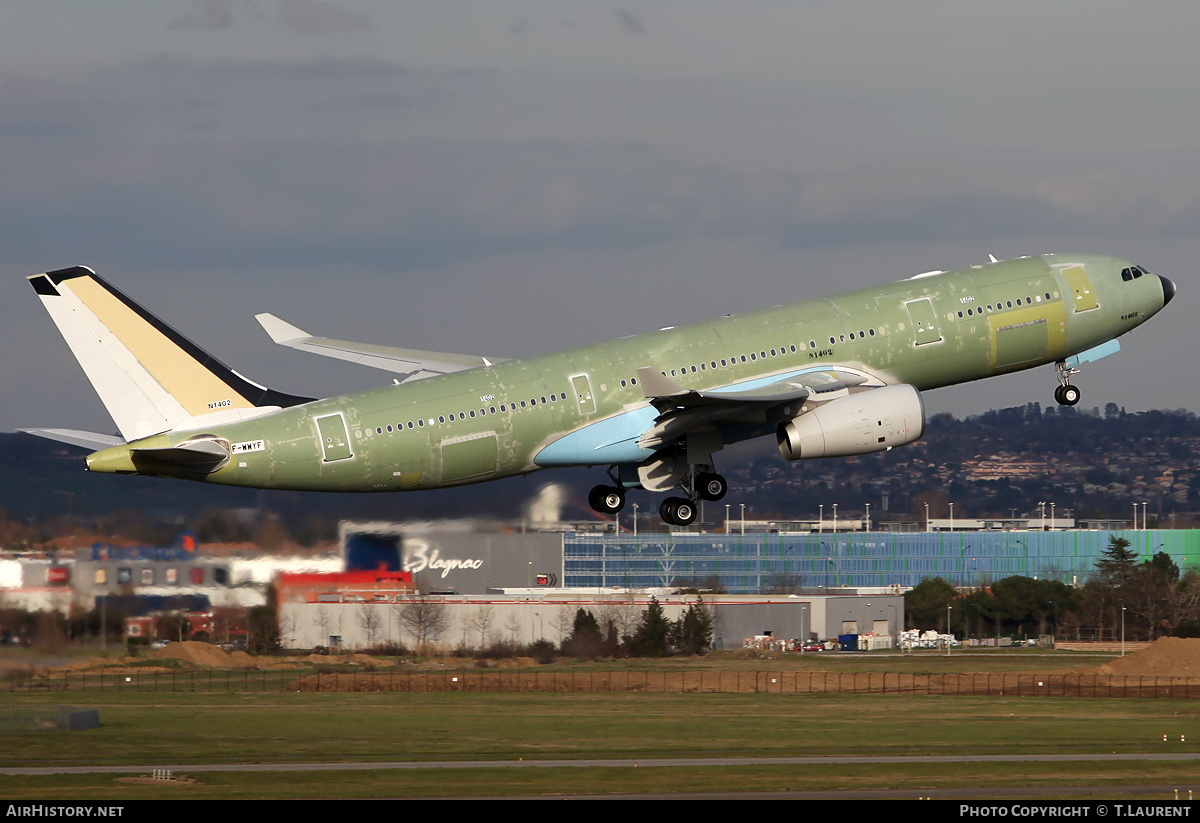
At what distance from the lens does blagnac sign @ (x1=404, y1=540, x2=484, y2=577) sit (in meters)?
51.8

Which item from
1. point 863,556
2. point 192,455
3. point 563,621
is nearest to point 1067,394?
point 192,455

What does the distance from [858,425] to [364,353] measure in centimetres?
1657

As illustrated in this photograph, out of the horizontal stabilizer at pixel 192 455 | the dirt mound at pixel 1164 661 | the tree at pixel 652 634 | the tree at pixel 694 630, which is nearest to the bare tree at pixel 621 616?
the tree at pixel 652 634

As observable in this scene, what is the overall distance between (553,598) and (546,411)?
4404cm

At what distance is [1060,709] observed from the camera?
79688mm

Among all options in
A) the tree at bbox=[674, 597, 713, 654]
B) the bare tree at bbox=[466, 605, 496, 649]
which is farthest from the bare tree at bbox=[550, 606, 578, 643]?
the tree at bbox=[674, 597, 713, 654]

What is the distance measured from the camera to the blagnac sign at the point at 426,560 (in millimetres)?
51750

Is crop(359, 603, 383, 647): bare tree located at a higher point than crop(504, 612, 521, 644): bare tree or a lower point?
higher

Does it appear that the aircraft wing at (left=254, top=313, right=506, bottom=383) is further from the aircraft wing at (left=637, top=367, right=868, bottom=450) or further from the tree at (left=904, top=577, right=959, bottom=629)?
the tree at (left=904, top=577, right=959, bottom=629)

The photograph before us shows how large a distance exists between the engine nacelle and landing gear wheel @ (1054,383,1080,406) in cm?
802

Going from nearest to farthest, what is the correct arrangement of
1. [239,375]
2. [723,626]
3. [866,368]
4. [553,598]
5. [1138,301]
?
[239,375] < [866,368] < [1138,301] < [553,598] < [723,626]

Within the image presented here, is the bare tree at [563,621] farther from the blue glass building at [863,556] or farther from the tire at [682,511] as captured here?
the tire at [682,511]
